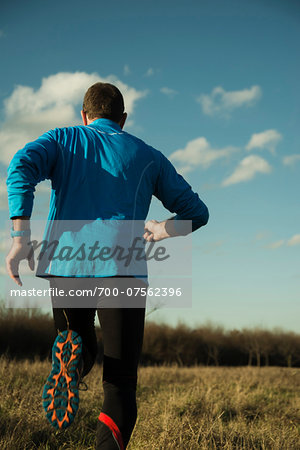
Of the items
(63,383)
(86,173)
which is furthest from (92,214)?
(63,383)

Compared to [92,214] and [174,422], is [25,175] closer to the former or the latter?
[92,214]

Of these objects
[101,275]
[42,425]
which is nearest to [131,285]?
[101,275]

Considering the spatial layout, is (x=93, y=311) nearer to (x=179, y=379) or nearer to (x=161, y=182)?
(x=161, y=182)

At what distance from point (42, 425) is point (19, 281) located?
6.79 feet

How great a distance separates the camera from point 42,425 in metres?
3.63

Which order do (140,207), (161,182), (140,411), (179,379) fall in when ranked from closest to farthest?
(140,207) < (161,182) < (140,411) < (179,379)

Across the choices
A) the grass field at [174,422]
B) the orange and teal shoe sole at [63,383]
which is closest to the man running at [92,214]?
the orange and teal shoe sole at [63,383]

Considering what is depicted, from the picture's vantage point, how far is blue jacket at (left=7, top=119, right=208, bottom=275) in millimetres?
2139

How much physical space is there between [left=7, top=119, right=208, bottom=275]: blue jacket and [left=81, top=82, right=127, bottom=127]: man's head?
96 mm

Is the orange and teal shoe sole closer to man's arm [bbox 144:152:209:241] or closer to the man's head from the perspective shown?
man's arm [bbox 144:152:209:241]

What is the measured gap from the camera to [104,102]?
2480 mm

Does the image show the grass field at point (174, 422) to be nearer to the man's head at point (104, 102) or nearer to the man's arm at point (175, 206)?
the man's arm at point (175, 206)

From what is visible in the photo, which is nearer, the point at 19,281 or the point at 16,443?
the point at 19,281

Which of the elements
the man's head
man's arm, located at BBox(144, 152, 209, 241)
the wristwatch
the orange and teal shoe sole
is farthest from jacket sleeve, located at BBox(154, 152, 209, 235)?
the orange and teal shoe sole
